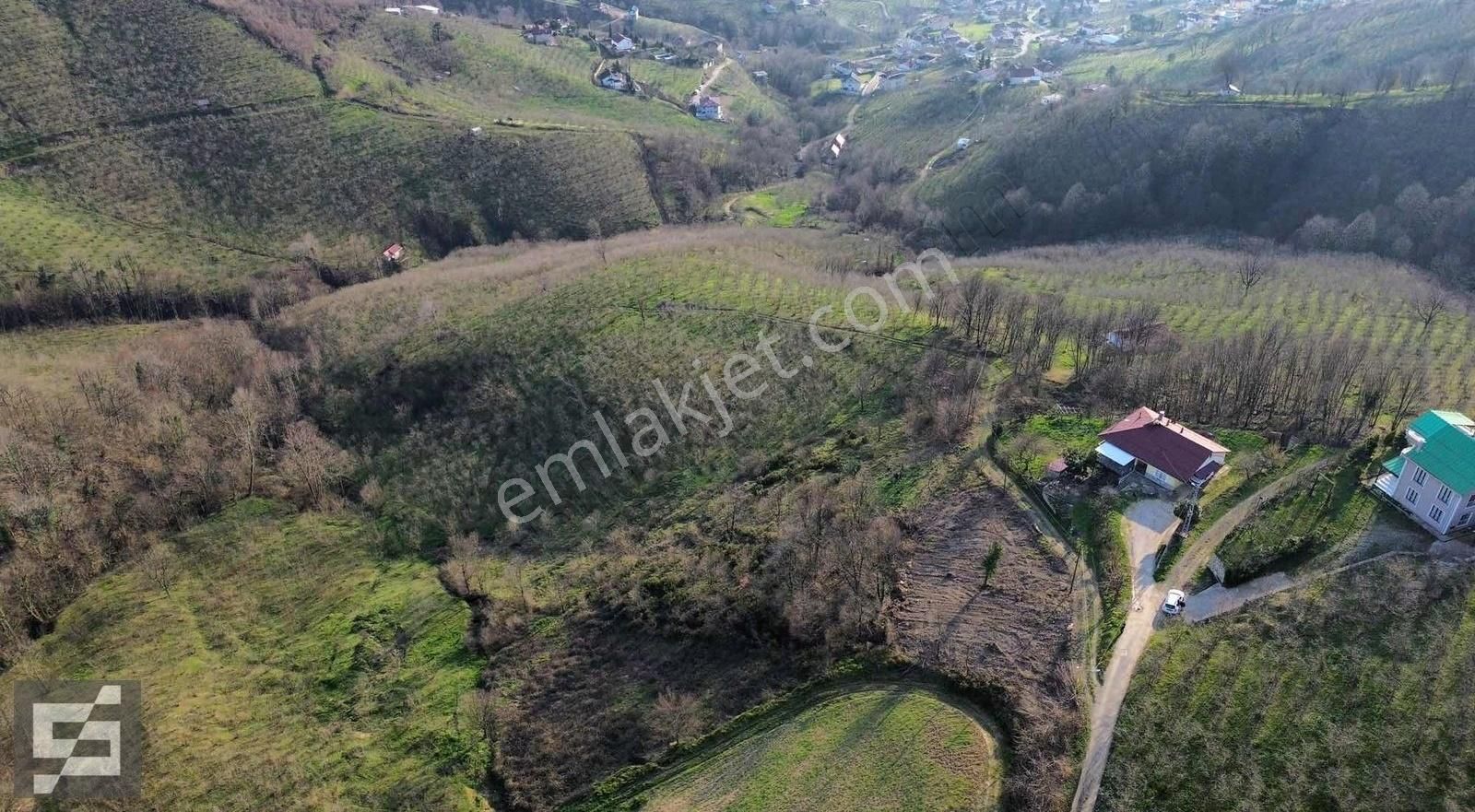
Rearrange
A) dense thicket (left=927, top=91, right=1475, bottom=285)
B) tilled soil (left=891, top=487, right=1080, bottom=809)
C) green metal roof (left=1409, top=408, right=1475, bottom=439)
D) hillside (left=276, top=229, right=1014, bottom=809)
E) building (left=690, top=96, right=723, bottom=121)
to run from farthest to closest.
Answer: building (left=690, top=96, right=723, bottom=121) → dense thicket (left=927, top=91, right=1475, bottom=285) → hillside (left=276, top=229, right=1014, bottom=809) → green metal roof (left=1409, top=408, right=1475, bottom=439) → tilled soil (left=891, top=487, right=1080, bottom=809)

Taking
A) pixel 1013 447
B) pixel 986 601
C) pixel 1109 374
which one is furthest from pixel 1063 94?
pixel 986 601

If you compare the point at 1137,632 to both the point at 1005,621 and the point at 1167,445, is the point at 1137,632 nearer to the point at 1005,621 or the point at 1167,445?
the point at 1005,621

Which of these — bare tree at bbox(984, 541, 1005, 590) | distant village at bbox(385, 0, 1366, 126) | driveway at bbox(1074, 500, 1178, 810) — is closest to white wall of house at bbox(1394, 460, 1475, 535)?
driveway at bbox(1074, 500, 1178, 810)

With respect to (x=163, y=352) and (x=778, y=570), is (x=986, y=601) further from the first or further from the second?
(x=163, y=352)

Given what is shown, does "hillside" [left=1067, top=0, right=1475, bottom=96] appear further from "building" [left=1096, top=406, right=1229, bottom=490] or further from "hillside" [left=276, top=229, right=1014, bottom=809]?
"building" [left=1096, top=406, right=1229, bottom=490]

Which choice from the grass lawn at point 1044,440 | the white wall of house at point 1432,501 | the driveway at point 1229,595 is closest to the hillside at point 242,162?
the grass lawn at point 1044,440

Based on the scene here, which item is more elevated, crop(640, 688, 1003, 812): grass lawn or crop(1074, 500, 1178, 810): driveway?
crop(1074, 500, 1178, 810): driveway

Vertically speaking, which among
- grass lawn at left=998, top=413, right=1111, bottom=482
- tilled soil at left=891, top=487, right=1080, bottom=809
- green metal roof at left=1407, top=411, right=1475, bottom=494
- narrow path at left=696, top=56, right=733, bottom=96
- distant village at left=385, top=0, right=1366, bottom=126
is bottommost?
tilled soil at left=891, top=487, right=1080, bottom=809
